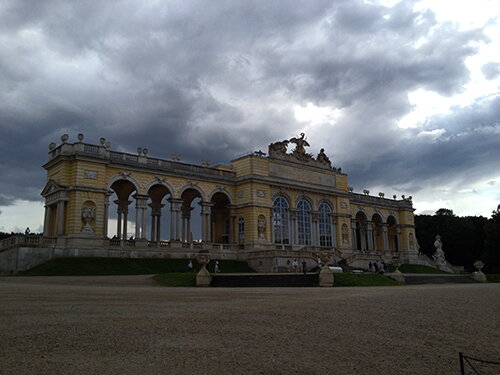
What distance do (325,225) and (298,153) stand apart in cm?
972

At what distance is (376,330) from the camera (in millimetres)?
10328

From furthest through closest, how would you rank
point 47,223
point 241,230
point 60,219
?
point 241,230
point 47,223
point 60,219

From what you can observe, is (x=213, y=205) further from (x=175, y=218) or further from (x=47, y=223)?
(x=47, y=223)

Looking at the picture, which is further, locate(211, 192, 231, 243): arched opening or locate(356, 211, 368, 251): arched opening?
locate(356, 211, 368, 251): arched opening

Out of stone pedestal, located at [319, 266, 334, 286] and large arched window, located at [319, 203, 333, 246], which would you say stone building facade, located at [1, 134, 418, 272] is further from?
stone pedestal, located at [319, 266, 334, 286]

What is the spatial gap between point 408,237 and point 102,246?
4964cm

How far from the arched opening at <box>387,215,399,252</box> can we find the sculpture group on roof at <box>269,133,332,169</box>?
19.6m

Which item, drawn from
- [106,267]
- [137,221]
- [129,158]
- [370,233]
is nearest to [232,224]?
[137,221]

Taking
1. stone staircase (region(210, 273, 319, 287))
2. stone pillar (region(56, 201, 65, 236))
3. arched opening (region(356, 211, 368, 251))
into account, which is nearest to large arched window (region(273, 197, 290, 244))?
arched opening (region(356, 211, 368, 251))

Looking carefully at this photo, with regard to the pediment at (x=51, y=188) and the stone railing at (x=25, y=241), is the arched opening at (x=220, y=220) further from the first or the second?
the stone railing at (x=25, y=241)

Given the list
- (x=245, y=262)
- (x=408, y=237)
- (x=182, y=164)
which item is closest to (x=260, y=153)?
(x=182, y=164)

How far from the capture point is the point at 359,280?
28688 mm

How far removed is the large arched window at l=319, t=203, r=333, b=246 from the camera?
5788 centimetres

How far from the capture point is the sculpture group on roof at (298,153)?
55044 millimetres
